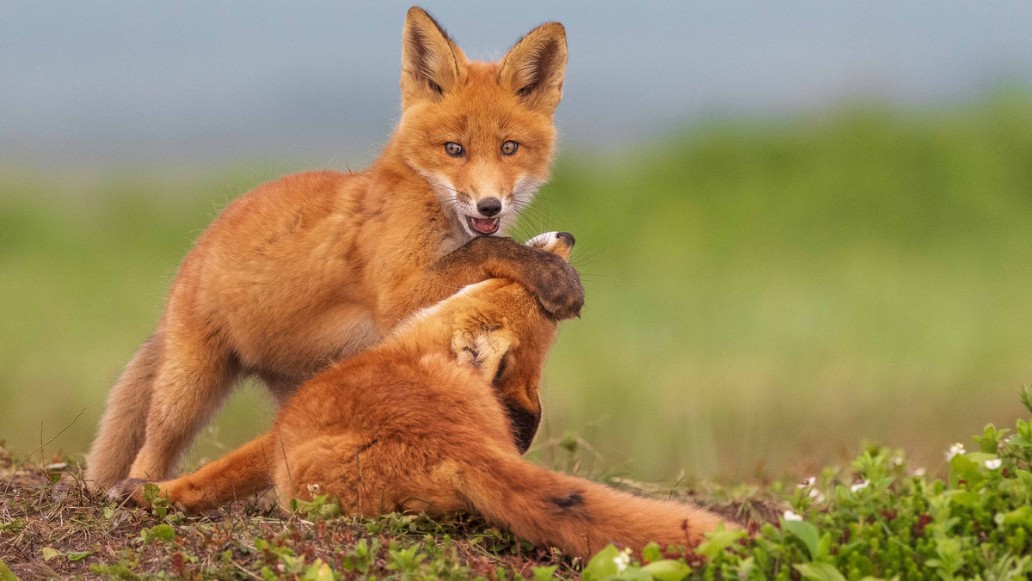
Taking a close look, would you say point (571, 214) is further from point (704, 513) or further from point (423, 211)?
point (704, 513)

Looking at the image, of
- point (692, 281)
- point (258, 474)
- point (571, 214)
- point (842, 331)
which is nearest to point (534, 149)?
point (258, 474)

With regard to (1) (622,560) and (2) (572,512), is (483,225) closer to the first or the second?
(2) (572,512)

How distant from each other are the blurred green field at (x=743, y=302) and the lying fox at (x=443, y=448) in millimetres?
1370

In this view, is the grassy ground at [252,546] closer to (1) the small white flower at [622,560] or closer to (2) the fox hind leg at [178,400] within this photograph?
(1) the small white flower at [622,560]

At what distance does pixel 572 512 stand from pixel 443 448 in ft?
1.75

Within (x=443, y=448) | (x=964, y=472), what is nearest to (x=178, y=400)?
(x=443, y=448)

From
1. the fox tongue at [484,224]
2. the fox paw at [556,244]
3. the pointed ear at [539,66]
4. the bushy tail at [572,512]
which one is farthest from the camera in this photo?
the pointed ear at [539,66]

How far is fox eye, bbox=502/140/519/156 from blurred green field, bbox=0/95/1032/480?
0.50 metres

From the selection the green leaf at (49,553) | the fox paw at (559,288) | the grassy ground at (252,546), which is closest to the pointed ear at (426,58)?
the fox paw at (559,288)

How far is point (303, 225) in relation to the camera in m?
5.77

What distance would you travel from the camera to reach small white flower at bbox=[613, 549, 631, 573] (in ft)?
11.2

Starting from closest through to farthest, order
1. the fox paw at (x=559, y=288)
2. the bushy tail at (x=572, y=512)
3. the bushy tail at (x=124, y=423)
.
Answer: the bushy tail at (x=572, y=512)
the fox paw at (x=559, y=288)
the bushy tail at (x=124, y=423)

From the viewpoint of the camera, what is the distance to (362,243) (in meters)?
5.55

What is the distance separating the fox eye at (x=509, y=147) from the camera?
5.72 metres
